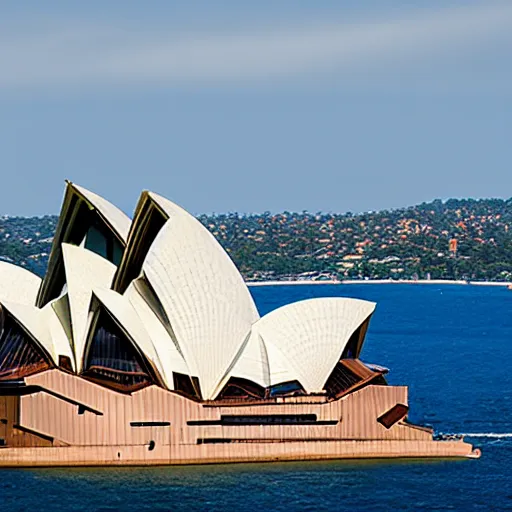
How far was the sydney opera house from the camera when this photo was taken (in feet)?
118

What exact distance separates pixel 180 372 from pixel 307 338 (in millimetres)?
4088

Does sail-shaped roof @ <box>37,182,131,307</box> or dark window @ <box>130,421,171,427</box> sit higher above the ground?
sail-shaped roof @ <box>37,182,131,307</box>

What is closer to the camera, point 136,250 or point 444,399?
point 136,250

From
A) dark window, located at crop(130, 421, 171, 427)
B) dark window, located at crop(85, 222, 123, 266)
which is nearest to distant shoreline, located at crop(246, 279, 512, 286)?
dark window, located at crop(85, 222, 123, 266)

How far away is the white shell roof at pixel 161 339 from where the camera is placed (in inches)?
1457

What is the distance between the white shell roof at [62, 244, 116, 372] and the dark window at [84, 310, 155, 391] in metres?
0.39

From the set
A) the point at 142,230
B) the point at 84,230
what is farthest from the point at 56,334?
the point at 84,230

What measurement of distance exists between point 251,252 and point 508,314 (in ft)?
252

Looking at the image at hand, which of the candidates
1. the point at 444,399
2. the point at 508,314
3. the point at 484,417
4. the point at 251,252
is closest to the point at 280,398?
the point at 484,417

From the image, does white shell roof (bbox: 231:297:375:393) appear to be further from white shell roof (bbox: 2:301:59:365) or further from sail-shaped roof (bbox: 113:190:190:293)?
white shell roof (bbox: 2:301:59:365)

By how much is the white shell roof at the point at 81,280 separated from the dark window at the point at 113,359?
39 centimetres

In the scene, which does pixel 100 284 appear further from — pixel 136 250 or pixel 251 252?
pixel 251 252

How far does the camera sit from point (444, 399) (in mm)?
47969

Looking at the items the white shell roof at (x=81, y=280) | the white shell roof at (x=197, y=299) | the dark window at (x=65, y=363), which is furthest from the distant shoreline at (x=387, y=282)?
the dark window at (x=65, y=363)
